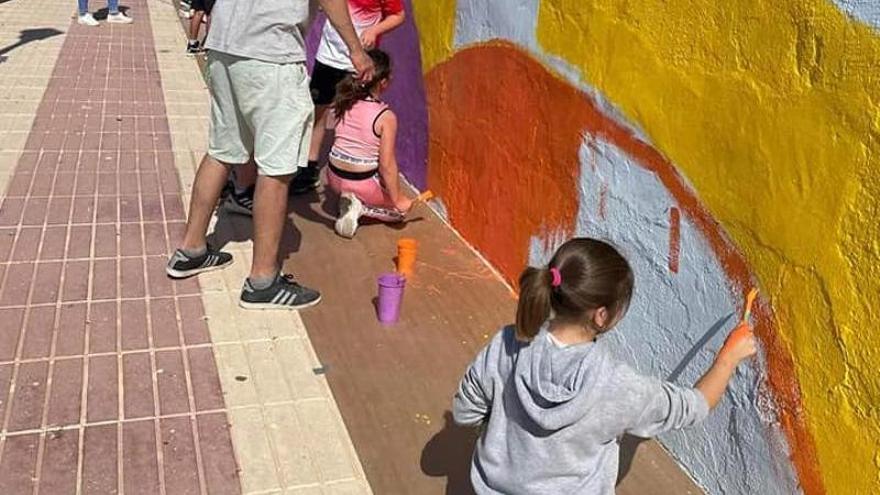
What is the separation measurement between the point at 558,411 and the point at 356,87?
3.23m

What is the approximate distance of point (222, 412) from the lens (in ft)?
11.2

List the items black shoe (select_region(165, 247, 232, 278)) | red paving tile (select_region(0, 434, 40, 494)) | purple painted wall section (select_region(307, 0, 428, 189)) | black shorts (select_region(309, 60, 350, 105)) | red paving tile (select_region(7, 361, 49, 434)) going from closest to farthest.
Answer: red paving tile (select_region(0, 434, 40, 494)) < red paving tile (select_region(7, 361, 49, 434)) < black shoe (select_region(165, 247, 232, 278)) < black shorts (select_region(309, 60, 350, 105)) < purple painted wall section (select_region(307, 0, 428, 189))

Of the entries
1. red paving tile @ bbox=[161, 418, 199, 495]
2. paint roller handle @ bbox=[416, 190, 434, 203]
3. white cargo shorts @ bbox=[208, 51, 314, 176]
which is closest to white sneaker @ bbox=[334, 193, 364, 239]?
paint roller handle @ bbox=[416, 190, 434, 203]

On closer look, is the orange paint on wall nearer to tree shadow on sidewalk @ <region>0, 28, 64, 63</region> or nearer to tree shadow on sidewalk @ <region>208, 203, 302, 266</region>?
tree shadow on sidewalk @ <region>208, 203, 302, 266</region>

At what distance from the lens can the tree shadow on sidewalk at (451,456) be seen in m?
3.14

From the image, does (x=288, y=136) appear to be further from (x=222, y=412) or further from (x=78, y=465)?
(x=78, y=465)

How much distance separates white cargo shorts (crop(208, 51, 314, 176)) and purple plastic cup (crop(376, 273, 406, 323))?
64 cm

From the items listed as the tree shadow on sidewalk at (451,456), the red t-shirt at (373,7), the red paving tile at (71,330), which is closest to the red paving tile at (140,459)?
the red paving tile at (71,330)

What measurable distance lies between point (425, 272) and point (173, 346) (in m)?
1.39

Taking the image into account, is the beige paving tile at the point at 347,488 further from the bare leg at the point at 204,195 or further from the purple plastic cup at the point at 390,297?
the bare leg at the point at 204,195

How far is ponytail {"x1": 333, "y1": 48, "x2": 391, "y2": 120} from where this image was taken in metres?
5.05

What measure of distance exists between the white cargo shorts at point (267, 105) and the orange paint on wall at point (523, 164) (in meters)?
0.95

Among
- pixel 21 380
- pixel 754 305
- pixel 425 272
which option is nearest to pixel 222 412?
pixel 21 380

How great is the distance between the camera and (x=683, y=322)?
10.2 ft
